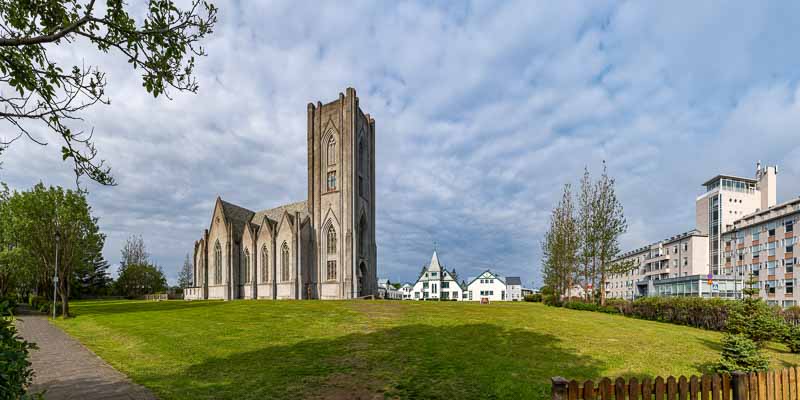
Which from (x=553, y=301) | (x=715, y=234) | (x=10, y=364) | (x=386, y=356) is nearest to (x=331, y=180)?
(x=553, y=301)

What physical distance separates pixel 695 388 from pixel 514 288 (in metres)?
115

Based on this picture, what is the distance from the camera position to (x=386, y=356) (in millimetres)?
12289

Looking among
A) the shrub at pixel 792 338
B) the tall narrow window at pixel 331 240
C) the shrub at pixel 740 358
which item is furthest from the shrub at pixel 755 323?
the tall narrow window at pixel 331 240

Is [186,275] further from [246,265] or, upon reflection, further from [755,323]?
[755,323]

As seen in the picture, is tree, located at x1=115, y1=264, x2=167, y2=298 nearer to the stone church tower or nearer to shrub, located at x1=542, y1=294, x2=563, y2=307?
the stone church tower

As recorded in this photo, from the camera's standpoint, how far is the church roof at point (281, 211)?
2275 inches

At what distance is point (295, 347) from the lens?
14234mm

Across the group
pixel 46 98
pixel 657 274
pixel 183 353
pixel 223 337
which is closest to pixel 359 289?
pixel 223 337

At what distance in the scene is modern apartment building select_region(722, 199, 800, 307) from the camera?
6288cm

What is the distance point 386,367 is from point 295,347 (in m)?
4.80

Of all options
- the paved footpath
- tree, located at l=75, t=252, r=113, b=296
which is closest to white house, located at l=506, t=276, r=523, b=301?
tree, located at l=75, t=252, r=113, b=296

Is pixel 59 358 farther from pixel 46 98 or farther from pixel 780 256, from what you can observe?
pixel 780 256

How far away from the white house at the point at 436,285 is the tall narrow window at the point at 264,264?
58.6 m

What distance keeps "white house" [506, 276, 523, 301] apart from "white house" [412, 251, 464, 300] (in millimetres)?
15263
